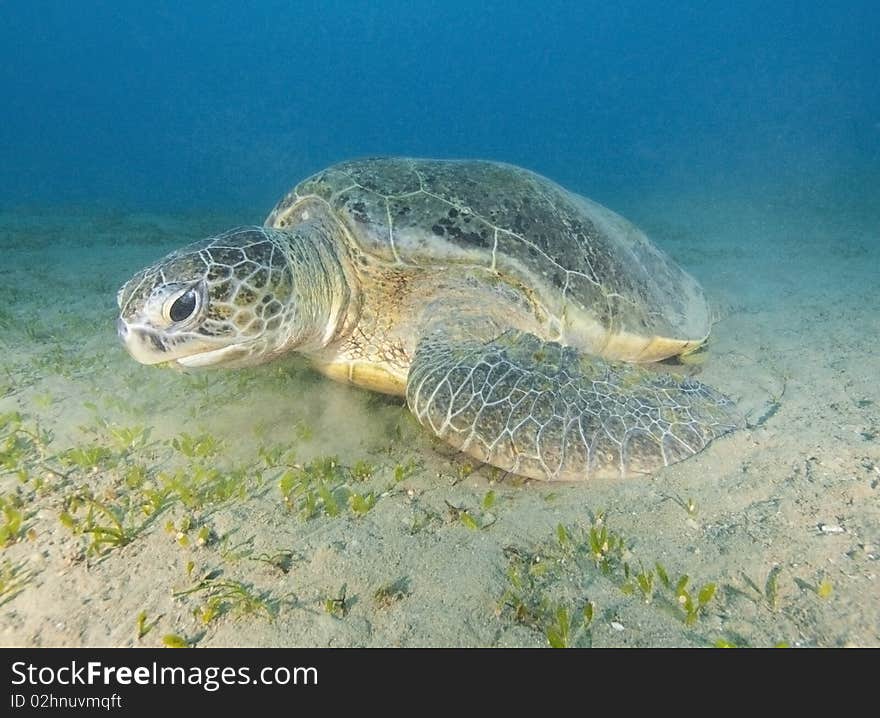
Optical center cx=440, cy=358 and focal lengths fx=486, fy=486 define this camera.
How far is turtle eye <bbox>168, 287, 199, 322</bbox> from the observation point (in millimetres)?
2363

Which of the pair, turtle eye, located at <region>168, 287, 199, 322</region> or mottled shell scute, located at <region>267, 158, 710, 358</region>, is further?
mottled shell scute, located at <region>267, 158, 710, 358</region>

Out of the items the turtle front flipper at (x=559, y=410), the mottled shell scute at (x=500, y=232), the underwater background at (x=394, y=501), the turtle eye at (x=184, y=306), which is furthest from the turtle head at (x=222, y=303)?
the turtle front flipper at (x=559, y=410)

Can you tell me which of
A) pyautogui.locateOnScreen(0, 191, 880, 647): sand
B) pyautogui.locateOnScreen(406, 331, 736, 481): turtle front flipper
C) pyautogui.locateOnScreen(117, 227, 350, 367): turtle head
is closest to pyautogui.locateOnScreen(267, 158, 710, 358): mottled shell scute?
pyautogui.locateOnScreen(117, 227, 350, 367): turtle head

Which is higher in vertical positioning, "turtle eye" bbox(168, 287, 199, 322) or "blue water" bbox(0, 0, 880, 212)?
"blue water" bbox(0, 0, 880, 212)

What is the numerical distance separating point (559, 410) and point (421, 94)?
125 metres

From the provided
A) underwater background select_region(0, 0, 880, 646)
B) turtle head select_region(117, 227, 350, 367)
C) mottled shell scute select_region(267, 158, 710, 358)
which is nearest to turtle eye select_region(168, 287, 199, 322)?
turtle head select_region(117, 227, 350, 367)

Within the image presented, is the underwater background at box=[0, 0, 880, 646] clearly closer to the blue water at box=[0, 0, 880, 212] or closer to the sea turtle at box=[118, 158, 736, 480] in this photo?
the sea turtle at box=[118, 158, 736, 480]

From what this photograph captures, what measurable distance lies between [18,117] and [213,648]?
95.3 m

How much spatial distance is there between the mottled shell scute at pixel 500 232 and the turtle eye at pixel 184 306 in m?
1.15

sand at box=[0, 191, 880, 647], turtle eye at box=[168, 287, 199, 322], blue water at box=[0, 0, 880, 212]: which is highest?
blue water at box=[0, 0, 880, 212]

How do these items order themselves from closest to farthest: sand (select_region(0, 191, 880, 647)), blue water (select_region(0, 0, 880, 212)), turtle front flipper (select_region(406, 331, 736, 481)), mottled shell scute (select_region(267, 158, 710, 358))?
sand (select_region(0, 191, 880, 647)) → turtle front flipper (select_region(406, 331, 736, 481)) → mottled shell scute (select_region(267, 158, 710, 358)) → blue water (select_region(0, 0, 880, 212))

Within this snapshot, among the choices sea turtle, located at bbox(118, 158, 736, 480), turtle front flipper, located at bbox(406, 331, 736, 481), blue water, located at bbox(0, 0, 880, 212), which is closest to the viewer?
turtle front flipper, located at bbox(406, 331, 736, 481)

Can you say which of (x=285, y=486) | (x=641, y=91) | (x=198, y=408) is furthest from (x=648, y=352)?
(x=641, y=91)
